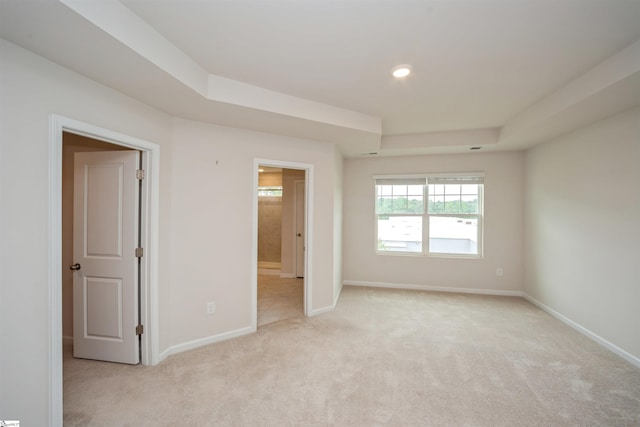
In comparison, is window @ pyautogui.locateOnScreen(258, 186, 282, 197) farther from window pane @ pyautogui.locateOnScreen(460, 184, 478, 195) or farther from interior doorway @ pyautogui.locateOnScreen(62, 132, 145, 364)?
interior doorway @ pyautogui.locateOnScreen(62, 132, 145, 364)

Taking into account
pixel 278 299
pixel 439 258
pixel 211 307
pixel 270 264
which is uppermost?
pixel 439 258

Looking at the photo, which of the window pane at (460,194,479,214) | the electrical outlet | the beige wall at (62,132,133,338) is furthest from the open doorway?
the window pane at (460,194,479,214)

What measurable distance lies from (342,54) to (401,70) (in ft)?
1.79

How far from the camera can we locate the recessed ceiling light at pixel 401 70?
2205mm

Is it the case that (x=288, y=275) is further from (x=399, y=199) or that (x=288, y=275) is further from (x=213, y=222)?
(x=213, y=222)

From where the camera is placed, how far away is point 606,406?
6.66 feet

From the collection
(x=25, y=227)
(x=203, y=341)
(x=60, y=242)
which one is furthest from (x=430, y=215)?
(x=25, y=227)

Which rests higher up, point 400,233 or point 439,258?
point 400,233

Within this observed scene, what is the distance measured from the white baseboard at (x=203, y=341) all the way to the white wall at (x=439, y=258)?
259 centimetres

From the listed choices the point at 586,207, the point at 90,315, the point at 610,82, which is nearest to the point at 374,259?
the point at 586,207

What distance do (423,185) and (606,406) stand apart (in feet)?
11.8

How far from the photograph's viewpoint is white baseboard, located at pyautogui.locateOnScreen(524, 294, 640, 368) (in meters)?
2.62

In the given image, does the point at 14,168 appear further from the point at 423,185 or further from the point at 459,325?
the point at 423,185

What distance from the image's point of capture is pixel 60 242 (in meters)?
1.74
